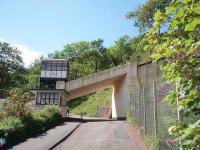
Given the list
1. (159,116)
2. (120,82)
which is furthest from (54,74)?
(159,116)

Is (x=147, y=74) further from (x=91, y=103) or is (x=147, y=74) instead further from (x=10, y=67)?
(x=10, y=67)

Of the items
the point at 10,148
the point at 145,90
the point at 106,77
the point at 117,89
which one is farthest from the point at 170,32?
the point at 117,89

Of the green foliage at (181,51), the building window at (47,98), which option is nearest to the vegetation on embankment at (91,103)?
the building window at (47,98)

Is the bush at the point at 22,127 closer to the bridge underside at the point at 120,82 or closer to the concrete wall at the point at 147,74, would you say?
the bridge underside at the point at 120,82

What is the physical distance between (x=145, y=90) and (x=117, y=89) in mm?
26816

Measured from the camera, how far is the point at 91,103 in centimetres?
6197

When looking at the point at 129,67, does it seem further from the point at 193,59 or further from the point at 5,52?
the point at 5,52

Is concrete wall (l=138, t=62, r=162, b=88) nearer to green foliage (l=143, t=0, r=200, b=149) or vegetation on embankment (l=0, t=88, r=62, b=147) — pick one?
vegetation on embankment (l=0, t=88, r=62, b=147)

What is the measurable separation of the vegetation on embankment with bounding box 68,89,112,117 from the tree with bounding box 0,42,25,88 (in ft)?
50.8

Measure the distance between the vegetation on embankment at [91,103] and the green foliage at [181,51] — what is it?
51.2 meters

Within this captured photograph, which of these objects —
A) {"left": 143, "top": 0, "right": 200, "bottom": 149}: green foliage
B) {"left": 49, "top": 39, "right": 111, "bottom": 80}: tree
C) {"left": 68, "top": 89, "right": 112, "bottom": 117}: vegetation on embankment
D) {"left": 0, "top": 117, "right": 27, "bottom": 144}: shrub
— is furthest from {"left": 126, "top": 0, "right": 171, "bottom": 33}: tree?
{"left": 143, "top": 0, "right": 200, "bottom": 149}: green foliage

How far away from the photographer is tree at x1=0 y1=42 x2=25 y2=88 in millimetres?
71125

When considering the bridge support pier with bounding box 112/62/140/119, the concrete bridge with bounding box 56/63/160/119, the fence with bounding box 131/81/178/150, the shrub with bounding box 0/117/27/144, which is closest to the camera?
the fence with bounding box 131/81/178/150

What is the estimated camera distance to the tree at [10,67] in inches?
2800
